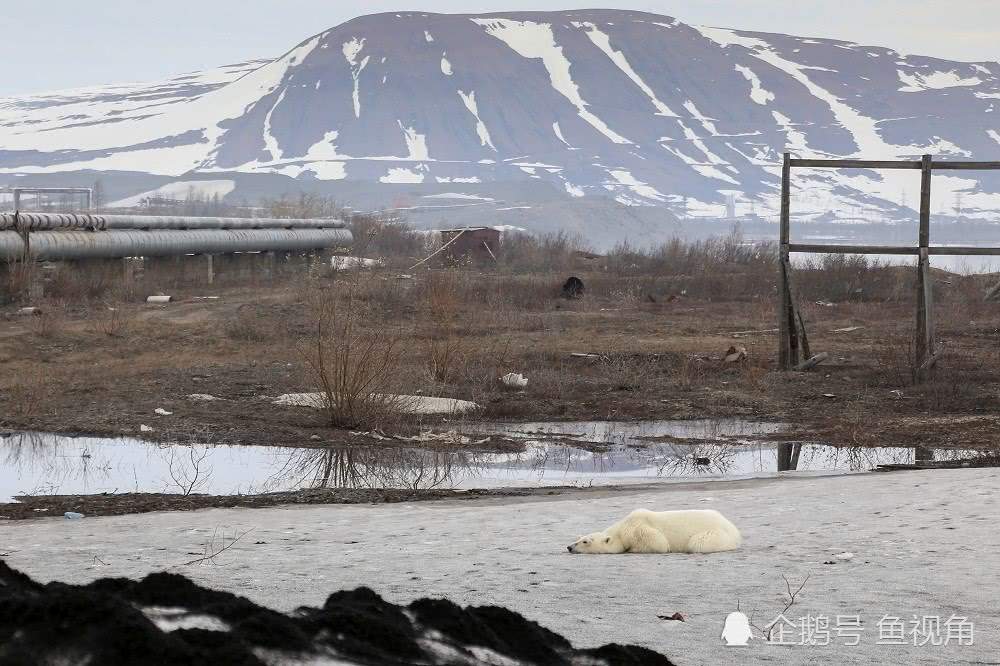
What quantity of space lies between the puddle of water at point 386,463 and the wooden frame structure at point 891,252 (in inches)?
158

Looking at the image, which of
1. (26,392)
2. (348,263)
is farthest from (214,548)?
(348,263)

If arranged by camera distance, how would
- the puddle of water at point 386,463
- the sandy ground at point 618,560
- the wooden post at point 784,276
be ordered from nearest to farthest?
the sandy ground at point 618,560 → the puddle of water at point 386,463 → the wooden post at point 784,276

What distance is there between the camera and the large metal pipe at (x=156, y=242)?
2892 centimetres

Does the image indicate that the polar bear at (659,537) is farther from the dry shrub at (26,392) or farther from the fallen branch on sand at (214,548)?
the dry shrub at (26,392)

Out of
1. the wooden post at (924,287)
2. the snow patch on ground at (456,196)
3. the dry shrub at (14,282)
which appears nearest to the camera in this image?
the wooden post at (924,287)

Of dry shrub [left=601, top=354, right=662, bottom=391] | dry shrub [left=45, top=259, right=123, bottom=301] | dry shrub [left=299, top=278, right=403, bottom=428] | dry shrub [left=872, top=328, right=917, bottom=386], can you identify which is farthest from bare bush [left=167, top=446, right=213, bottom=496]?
dry shrub [left=45, top=259, right=123, bottom=301]

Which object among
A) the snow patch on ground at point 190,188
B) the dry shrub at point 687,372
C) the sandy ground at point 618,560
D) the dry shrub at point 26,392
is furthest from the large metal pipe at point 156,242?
the snow patch on ground at point 190,188

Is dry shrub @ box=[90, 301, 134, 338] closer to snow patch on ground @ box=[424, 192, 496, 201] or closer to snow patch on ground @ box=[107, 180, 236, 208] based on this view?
snow patch on ground @ box=[107, 180, 236, 208]

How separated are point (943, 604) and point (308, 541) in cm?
364

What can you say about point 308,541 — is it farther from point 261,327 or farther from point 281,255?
point 281,255

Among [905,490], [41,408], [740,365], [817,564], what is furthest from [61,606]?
[740,365]

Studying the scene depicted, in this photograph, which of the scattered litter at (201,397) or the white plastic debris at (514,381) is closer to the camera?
the scattered litter at (201,397)

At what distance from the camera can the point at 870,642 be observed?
217 inches

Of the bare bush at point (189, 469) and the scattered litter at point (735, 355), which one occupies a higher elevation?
the scattered litter at point (735, 355)
